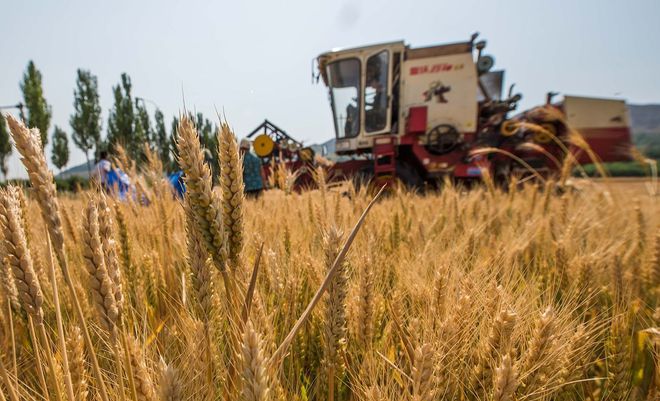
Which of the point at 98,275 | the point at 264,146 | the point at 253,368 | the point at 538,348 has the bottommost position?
the point at 538,348

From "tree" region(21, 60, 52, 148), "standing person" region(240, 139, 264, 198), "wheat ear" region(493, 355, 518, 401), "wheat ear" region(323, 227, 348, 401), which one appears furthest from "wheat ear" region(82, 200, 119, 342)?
"tree" region(21, 60, 52, 148)

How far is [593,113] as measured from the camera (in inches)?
259

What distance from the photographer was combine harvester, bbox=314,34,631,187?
629 centimetres

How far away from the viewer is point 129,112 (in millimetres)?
20516

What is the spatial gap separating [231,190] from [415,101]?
6701 mm

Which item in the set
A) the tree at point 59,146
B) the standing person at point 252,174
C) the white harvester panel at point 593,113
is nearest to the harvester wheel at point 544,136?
the white harvester panel at point 593,113

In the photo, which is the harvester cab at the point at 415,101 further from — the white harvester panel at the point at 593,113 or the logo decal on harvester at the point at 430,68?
the white harvester panel at the point at 593,113

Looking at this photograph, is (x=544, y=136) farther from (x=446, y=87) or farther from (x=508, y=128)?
(x=446, y=87)

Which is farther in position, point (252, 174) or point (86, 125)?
point (86, 125)

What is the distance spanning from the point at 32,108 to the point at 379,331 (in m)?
23.6

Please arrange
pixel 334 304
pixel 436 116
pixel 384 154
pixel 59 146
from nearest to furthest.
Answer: pixel 334 304 → pixel 384 154 → pixel 436 116 → pixel 59 146

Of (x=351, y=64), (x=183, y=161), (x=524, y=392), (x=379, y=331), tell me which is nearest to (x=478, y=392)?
(x=524, y=392)

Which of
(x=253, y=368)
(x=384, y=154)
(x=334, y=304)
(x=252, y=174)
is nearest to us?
(x=253, y=368)

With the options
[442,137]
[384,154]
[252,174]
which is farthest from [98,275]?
[252,174]
